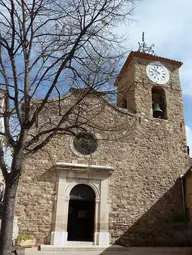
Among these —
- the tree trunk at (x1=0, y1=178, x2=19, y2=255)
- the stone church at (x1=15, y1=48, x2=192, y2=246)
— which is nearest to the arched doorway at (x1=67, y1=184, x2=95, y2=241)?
the stone church at (x1=15, y1=48, x2=192, y2=246)

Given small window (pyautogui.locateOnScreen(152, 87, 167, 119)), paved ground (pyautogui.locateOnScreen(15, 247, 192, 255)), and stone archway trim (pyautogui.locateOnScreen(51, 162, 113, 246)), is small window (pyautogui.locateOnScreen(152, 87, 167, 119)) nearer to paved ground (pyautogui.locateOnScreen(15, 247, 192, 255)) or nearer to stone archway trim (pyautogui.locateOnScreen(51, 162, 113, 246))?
stone archway trim (pyautogui.locateOnScreen(51, 162, 113, 246))

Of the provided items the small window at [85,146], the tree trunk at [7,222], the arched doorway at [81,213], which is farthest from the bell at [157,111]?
the tree trunk at [7,222]

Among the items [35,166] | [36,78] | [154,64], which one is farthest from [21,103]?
[154,64]

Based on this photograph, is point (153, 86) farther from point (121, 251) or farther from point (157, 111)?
point (121, 251)

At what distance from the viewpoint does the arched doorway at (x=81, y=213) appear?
9102 millimetres

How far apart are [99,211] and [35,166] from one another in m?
2.75

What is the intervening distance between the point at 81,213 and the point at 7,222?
581 centimetres

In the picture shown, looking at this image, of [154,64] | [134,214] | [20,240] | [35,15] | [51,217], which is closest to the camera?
[35,15]

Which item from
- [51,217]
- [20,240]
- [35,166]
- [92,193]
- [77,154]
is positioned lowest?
[20,240]

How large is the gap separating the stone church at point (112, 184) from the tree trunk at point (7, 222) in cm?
411

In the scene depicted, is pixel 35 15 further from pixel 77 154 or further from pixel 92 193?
pixel 92 193

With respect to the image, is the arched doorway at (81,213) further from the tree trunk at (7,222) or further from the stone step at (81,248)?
the tree trunk at (7,222)

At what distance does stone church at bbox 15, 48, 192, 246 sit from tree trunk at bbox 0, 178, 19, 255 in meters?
4.11

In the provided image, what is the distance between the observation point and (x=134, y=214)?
30.4 ft
